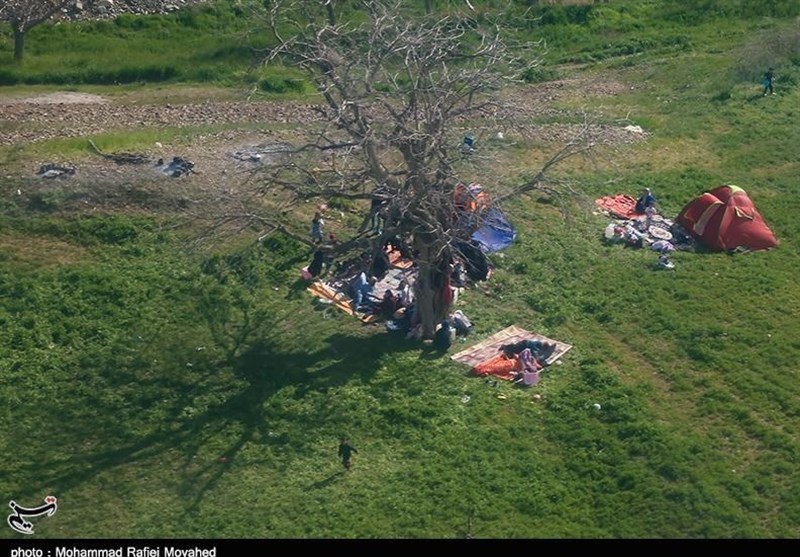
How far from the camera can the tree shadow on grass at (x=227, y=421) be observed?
1880cm

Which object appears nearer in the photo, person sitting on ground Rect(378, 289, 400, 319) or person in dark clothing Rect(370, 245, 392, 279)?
person in dark clothing Rect(370, 245, 392, 279)

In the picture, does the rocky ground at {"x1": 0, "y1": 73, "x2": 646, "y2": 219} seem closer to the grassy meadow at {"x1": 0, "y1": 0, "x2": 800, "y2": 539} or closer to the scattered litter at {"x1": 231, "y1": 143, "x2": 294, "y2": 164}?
the scattered litter at {"x1": 231, "y1": 143, "x2": 294, "y2": 164}

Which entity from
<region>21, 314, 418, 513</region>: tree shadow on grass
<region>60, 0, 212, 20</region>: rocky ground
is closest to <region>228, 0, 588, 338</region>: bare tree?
<region>21, 314, 418, 513</region>: tree shadow on grass

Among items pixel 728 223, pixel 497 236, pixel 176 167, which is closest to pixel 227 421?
pixel 497 236

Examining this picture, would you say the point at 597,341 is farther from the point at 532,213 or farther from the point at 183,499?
the point at 183,499

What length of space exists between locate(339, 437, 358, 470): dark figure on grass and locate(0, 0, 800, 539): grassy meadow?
166 millimetres

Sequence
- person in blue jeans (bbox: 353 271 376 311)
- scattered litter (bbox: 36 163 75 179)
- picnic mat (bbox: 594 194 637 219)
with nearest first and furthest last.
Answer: person in blue jeans (bbox: 353 271 376 311) → scattered litter (bbox: 36 163 75 179) → picnic mat (bbox: 594 194 637 219)

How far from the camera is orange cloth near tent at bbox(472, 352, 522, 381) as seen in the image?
21.0 meters

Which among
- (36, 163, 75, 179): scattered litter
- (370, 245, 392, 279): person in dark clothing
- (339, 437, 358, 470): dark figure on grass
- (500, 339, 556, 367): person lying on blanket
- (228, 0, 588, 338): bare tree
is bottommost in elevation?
(500, 339, 556, 367): person lying on blanket

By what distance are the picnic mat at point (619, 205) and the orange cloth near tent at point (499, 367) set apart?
22.0 ft

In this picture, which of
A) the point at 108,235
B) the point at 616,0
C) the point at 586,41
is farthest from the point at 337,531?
the point at 616,0

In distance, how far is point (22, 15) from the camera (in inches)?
1369

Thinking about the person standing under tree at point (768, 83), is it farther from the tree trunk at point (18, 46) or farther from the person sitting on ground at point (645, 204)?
the tree trunk at point (18, 46)

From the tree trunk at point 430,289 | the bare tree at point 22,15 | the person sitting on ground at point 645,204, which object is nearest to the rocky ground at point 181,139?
the person sitting on ground at point 645,204
